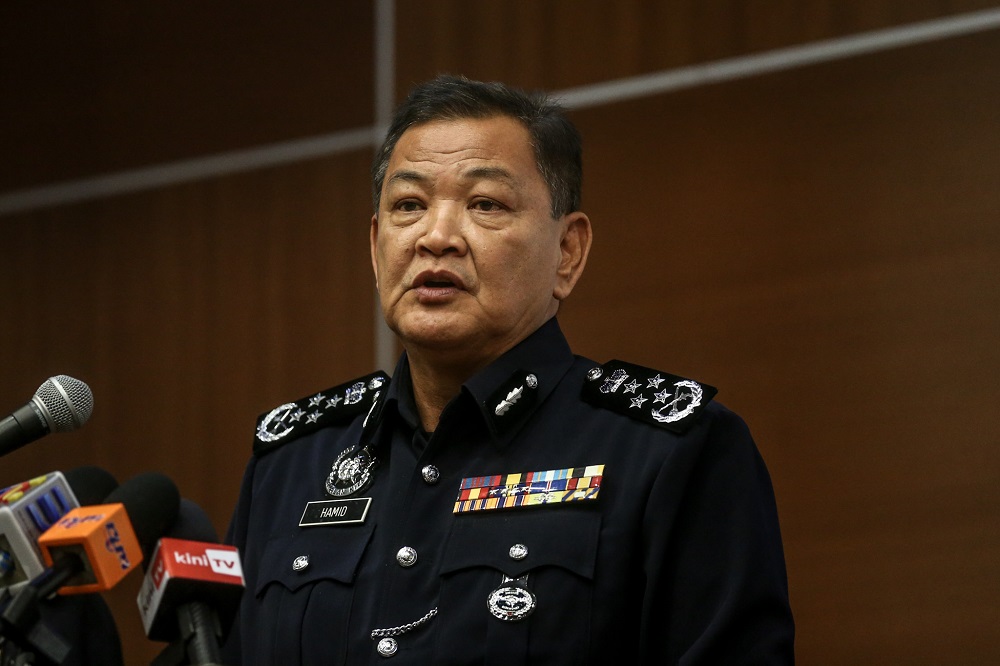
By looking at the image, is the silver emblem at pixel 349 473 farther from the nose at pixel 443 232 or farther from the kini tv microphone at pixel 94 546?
the kini tv microphone at pixel 94 546

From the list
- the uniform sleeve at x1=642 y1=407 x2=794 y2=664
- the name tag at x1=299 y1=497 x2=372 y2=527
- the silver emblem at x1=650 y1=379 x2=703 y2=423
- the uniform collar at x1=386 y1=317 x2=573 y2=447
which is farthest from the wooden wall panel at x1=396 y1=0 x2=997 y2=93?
the name tag at x1=299 y1=497 x2=372 y2=527

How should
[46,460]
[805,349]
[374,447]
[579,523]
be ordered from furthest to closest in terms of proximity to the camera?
[46,460], [805,349], [374,447], [579,523]

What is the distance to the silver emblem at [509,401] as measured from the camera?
6.35ft

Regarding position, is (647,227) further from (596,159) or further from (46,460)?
(46,460)

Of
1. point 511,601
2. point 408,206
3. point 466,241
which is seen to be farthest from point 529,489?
point 408,206

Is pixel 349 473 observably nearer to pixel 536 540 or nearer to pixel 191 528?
pixel 536 540

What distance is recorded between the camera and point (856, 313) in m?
2.67

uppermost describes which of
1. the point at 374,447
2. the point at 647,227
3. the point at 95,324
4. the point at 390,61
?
the point at 390,61

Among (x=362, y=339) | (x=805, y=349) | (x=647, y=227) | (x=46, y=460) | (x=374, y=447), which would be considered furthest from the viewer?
(x=46, y=460)

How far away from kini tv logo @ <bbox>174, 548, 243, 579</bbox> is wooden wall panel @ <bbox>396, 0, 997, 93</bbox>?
2.03 meters

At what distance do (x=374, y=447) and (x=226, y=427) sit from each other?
153 cm

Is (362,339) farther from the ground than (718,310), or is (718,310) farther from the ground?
(718,310)

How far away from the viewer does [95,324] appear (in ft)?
12.1

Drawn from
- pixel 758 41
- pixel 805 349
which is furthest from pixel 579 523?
pixel 758 41
